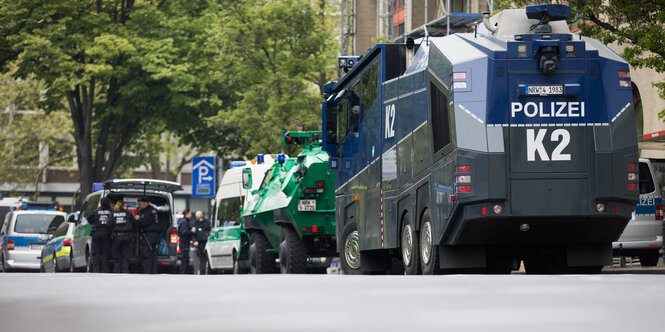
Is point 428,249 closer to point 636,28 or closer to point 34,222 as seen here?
point 636,28

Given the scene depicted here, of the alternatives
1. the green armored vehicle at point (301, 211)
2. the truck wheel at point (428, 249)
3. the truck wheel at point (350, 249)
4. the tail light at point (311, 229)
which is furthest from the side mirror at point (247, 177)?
the truck wheel at point (428, 249)

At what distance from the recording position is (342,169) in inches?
697

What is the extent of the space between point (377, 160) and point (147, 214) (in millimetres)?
6642

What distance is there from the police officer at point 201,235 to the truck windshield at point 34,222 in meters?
3.65

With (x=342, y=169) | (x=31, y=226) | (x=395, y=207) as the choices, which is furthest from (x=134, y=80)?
(x=395, y=207)

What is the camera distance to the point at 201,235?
3003 cm

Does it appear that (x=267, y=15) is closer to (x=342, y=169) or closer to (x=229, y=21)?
(x=229, y=21)

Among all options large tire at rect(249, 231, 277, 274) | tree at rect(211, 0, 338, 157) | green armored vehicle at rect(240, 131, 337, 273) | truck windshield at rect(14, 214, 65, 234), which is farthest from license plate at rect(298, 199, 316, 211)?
tree at rect(211, 0, 338, 157)

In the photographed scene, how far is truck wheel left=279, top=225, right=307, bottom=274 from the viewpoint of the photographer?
64.3 ft

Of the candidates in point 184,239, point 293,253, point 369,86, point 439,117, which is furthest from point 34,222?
point 439,117

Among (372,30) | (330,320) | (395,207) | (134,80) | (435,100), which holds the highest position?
(372,30)

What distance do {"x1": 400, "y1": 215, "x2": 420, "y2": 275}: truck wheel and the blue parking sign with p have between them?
14697 millimetres

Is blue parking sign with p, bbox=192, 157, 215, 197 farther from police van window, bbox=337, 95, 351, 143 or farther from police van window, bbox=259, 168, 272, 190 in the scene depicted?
police van window, bbox=337, 95, 351, 143

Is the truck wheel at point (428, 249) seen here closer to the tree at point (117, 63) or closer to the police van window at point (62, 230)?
the police van window at point (62, 230)
